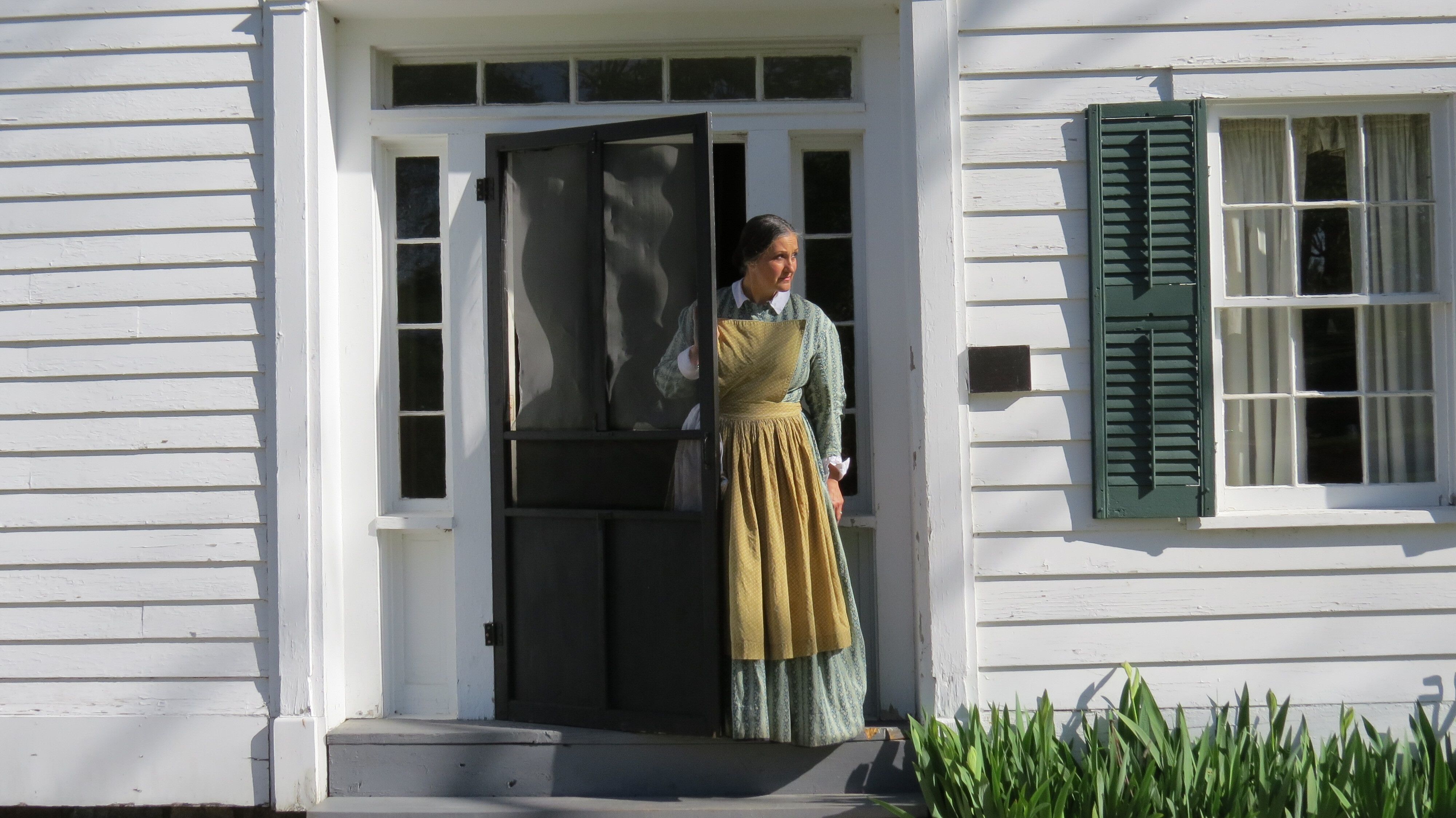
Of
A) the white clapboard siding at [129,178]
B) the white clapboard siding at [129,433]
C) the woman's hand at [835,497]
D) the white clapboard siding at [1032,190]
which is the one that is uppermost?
the white clapboard siding at [129,178]


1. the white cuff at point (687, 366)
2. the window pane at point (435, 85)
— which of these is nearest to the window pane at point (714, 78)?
the window pane at point (435, 85)

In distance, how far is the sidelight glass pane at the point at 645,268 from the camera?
373cm

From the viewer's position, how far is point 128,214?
3934 millimetres

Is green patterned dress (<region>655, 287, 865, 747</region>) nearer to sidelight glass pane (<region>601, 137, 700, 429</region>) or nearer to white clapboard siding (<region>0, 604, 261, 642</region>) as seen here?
sidelight glass pane (<region>601, 137, 700, 429</region>)

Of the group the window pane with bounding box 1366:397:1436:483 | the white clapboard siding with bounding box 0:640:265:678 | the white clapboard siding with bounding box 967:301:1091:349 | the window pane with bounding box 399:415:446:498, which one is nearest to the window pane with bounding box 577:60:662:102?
the window pane with bounding box 399:415:446:498

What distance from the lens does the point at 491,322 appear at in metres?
3.93

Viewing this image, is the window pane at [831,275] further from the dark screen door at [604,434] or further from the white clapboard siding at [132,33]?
the white clapboard siding at [132,33]

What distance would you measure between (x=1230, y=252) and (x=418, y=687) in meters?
A: 3.40

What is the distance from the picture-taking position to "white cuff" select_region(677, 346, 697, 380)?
12.1 ft

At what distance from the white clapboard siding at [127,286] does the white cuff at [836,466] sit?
6.86 feet

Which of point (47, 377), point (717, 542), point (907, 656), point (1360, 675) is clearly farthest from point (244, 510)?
point (1360, 675)

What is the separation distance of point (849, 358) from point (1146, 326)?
3.47ft

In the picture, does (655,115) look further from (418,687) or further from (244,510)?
(418,687)

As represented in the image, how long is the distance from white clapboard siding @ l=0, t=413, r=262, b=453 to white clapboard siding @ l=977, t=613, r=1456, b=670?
2.70 metres
